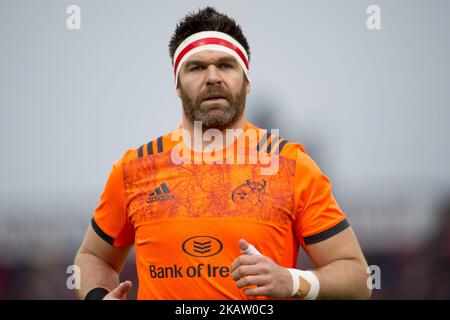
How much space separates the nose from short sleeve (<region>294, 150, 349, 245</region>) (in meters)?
0.80

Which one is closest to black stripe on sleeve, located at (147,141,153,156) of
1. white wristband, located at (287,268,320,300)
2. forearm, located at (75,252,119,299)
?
forearm, located at (75,252,119,299)

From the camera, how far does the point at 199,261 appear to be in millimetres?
4238

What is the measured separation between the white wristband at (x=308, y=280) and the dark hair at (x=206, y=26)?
5.88ft

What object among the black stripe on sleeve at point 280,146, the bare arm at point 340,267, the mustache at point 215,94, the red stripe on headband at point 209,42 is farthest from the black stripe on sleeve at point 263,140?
the bare arm at point 340,267

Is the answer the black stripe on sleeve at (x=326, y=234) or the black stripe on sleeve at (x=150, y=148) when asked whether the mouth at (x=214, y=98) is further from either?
the black stripe on sleeve at (x=326, y=234)

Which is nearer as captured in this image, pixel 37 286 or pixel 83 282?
pixel 83 282

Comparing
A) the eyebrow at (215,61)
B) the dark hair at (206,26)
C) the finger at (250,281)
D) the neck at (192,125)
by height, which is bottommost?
the finger at (250,281)

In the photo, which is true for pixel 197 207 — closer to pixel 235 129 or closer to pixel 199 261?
pixel 199 261

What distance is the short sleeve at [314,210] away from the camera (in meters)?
4.35

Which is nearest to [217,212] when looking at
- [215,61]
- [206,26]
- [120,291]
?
[120,291]

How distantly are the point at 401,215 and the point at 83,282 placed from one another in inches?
453
